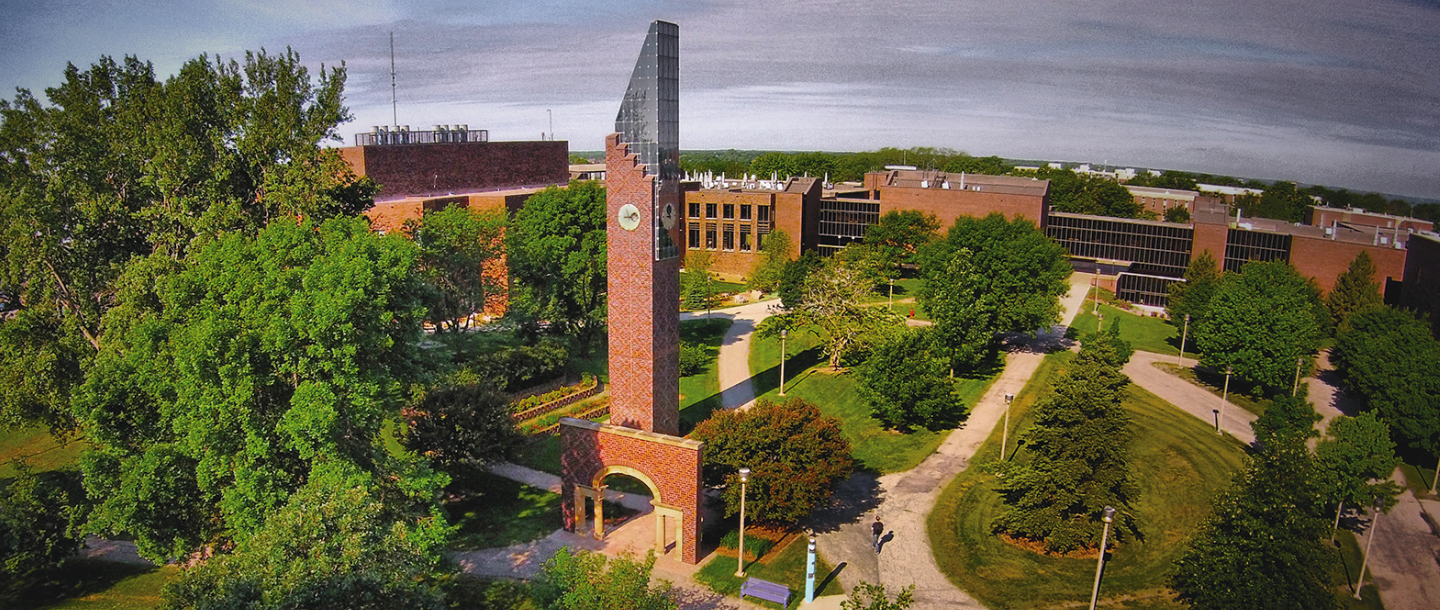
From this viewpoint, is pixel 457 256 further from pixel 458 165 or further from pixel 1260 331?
pixel 1260 331

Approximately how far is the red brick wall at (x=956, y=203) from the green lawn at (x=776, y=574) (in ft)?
173

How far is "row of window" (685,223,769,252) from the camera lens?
75000mm

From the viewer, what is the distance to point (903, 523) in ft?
95.4

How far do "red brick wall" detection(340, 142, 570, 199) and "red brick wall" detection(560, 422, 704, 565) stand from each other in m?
29.4

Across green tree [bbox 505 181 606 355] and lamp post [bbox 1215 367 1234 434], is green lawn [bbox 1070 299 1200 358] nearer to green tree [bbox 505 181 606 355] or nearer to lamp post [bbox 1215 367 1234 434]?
lamp post [bbox 1215 367 1234 434]

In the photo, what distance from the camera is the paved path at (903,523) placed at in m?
25.3

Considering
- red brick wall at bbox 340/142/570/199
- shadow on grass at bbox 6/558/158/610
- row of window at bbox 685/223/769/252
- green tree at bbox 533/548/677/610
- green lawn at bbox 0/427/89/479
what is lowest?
shadow on grass at bbox 6/558/158/610

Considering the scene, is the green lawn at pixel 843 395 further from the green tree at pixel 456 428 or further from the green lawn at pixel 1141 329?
the green tree at pixel 456 428

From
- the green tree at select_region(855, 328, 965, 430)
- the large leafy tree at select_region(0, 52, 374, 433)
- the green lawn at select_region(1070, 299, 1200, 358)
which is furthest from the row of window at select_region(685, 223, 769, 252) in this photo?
the large leafy tree at select_region(0, 52, 374, 433)

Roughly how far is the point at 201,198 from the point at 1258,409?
45.6 metres

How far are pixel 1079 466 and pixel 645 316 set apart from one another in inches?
544

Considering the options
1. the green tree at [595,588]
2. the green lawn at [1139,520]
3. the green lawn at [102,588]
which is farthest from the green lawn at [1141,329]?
the green lawn at [102,588]

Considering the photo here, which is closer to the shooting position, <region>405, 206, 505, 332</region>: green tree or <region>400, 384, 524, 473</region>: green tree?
<region>400, 384, 524, 473</region>: green tree

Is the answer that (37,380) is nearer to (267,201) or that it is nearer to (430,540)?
(267,201)
